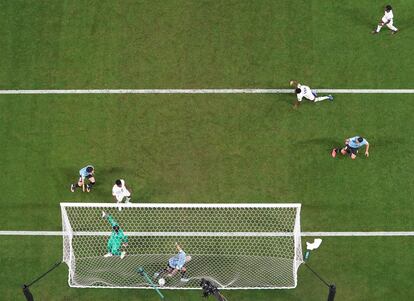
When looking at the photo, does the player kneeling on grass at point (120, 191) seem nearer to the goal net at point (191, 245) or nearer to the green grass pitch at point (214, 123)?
the goal net at point (191, 245)

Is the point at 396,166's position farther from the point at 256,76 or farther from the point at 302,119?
the point at 256,76

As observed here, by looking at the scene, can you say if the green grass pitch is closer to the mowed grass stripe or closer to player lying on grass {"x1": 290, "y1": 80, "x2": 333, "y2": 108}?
the mowed grass stripe

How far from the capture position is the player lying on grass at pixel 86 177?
1471cm

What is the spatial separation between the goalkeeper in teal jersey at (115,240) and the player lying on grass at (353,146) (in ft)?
20.2

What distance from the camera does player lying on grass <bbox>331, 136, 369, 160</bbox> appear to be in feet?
48.1

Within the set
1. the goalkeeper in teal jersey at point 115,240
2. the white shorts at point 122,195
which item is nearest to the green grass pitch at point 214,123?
the white shorts at point 122,195

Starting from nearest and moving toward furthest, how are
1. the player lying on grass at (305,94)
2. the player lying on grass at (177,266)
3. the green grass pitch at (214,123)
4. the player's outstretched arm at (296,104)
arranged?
the player lying on grass at (177,266) → the green grass pitch at (214,123) → the player lying on grass at (305,94) → the player's outstretched arm at (296,104)

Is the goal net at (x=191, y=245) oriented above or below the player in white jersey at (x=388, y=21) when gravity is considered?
below

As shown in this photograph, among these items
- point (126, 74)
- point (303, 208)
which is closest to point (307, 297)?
point (303, 208)

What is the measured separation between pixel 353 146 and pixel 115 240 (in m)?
6.80

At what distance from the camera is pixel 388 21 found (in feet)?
52.8

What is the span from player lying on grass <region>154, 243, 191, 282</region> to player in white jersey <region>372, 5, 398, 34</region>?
8636 mm

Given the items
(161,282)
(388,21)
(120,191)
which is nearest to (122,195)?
(120,191)

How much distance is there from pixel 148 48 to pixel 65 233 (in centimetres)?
608
